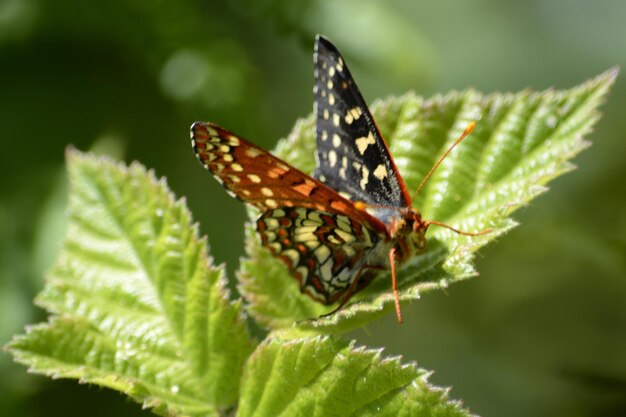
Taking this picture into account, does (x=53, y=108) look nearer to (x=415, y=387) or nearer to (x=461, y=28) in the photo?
(x=415, y=387)

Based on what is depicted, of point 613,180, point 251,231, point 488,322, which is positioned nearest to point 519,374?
point 488,322

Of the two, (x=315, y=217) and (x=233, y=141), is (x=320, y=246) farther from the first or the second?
(x=233, y=141)

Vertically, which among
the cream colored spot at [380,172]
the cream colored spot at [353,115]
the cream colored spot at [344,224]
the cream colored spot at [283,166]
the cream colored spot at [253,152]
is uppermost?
the cream colored spot at [353,115]

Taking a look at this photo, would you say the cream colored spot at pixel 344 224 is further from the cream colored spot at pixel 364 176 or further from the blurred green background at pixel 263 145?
the blurred green background at pixel 263 145

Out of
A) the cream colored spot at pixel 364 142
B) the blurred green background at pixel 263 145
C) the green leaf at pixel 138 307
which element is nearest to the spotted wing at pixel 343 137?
the cream colored spot at pixel 364 142

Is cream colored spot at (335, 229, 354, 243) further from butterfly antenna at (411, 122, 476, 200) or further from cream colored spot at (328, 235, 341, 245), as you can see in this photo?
butterfly antenna at (411, 122, 476, 200)

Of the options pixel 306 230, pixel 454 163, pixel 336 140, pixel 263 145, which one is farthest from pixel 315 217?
pixel 263 145
